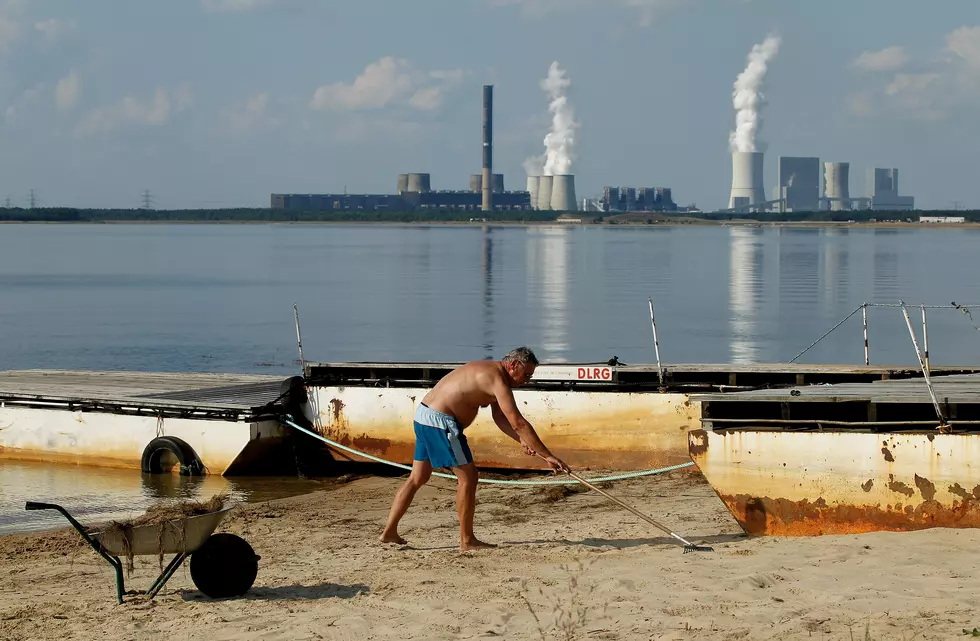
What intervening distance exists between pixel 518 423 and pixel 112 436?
9186mm

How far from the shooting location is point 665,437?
1466cm

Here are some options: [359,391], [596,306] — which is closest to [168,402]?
[359,391]

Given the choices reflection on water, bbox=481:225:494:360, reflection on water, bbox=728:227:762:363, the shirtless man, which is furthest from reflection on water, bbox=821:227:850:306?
the shirtless man

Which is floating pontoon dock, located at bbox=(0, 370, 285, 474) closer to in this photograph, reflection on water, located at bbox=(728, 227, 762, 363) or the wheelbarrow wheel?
the wheelbarrow wheel

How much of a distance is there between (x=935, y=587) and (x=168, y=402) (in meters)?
10.9

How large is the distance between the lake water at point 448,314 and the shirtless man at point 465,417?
634 cm

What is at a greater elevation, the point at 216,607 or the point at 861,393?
the point at 861,393

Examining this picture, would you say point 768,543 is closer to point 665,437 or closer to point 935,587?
point 935,587

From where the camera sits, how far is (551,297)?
5647 cm

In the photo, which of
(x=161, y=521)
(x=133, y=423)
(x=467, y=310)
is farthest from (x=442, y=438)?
(x=467, y=310)

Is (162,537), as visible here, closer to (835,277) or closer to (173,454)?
(173,454)

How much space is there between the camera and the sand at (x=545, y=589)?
7.44 meters

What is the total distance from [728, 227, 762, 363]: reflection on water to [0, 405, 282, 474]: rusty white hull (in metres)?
17.6

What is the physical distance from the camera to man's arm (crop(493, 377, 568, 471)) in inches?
356
